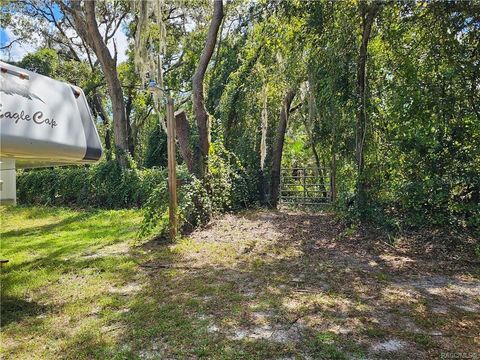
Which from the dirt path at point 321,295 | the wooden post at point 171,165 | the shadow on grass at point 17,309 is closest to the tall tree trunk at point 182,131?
the wooden post at point 171,165

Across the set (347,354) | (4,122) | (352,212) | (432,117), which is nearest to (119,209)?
(352,212)

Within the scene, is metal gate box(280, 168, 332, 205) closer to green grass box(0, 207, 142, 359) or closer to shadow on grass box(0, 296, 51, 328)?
green grass box(0, 207, 142, 359)

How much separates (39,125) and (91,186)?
6.91 metres

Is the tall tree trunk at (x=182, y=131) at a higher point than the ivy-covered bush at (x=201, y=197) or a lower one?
higher

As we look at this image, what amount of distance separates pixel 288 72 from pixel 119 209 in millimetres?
5033

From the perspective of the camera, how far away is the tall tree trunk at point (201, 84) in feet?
17.6

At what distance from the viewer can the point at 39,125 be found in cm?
273

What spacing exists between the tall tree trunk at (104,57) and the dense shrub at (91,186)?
1.83 feet

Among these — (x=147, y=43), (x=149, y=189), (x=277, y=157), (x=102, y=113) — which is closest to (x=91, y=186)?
(x=149, y=189)

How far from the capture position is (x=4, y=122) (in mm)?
2492

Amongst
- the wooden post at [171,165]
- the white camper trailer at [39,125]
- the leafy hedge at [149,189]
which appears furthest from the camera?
the leafy hedge at [149,189]

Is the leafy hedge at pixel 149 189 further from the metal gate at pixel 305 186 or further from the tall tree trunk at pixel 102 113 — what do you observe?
the tall tree trunk at pixel 102 113

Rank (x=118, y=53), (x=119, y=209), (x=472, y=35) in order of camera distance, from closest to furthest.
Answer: (x=472, y=35)
(x=119, y=209)
(x=118, y=53)

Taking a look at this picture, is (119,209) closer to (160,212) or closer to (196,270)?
(160,212)
